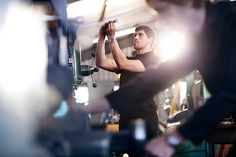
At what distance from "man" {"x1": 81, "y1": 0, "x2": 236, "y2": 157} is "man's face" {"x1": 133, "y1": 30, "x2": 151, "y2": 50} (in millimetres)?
1456

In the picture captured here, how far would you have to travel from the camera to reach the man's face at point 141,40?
2.96 metres

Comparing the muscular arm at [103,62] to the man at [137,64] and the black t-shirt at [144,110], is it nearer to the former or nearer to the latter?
the man at [137,64]

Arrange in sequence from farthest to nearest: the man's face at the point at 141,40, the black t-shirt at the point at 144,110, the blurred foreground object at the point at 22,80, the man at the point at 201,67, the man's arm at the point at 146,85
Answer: the man's face at the point at 141,40
the black t-shirt at the point at 144,110
the man's arm at the point at 146,85
the man at the point at 201,67
the blurred foreground object at the point at 22,80

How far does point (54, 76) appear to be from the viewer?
96 cm

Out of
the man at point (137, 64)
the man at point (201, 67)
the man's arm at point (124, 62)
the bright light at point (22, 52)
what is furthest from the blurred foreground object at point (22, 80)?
the man's arm at point (124, 62)

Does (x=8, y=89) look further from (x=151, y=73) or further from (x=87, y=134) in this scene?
(x=151, y=73)

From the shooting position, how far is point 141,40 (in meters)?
2.98

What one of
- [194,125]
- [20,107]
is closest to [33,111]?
[20,107]

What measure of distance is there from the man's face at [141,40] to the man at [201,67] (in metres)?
1.46

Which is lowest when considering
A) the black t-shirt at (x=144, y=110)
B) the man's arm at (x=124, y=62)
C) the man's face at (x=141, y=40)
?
the black t-shirt at (x=144, y=110)

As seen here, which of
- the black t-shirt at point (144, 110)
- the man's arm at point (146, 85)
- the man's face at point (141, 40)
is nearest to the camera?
the man's arm at point (146, 85)

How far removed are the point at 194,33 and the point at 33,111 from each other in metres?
0.68

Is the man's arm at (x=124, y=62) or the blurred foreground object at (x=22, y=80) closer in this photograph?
the blurred foreground object at (x=22, y=80)

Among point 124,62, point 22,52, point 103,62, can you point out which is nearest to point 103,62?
point 103,62
